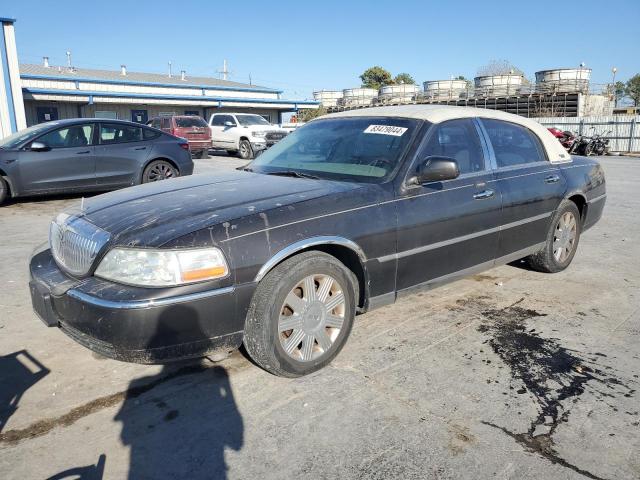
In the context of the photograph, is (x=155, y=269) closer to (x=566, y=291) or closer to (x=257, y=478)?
(x=257, y=478)

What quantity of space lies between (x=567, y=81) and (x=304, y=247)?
4907 cm

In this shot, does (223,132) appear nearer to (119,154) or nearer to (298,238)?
(119,154)

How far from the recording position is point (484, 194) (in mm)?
4184

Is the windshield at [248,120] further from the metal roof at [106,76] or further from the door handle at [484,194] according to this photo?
the door handle at [484,194]

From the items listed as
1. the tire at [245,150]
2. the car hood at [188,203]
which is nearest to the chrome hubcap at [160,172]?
the car hood at [188,203]

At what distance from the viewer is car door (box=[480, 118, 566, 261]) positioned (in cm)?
446

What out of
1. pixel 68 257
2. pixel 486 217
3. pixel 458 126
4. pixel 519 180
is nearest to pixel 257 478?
pixel 68 257

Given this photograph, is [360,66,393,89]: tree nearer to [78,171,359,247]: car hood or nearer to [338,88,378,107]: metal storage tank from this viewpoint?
[338,88,378,107]: metal storage tank

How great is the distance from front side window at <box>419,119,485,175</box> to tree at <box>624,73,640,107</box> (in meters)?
85.2

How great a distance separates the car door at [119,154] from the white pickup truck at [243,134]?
33.1 feet

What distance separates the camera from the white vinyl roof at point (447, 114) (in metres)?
4.09

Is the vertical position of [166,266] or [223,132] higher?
[223,132]

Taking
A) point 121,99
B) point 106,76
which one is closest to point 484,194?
point 121,99

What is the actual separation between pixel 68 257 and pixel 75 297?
464mm
